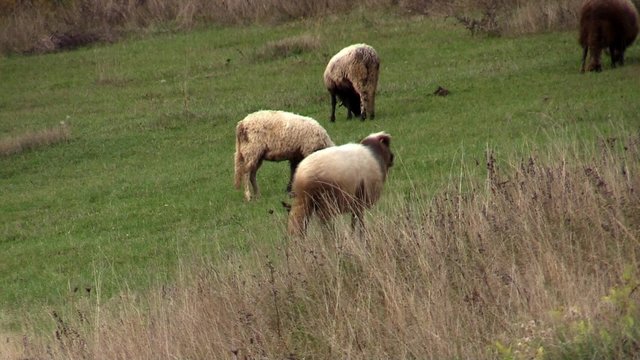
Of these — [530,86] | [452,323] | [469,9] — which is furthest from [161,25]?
[452,323]

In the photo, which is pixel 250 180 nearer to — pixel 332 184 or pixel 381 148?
pixel 381 148

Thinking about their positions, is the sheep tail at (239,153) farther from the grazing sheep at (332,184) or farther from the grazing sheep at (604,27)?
the grazing sheep at (604,27)

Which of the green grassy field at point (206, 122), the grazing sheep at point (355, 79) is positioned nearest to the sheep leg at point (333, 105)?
the grazing sheep at point (355, 79)

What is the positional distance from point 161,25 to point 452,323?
1213 inches

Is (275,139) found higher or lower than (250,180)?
higher

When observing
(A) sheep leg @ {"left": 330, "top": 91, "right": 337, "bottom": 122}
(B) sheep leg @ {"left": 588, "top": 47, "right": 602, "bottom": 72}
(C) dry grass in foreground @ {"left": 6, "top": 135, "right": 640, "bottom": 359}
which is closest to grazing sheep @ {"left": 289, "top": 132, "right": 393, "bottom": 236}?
(C) dry grass in foreground @ {"left": 6, "top": 135, "right": 640, "bottom": 359}

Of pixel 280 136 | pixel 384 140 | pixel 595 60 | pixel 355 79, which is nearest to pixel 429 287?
pixel 384 140

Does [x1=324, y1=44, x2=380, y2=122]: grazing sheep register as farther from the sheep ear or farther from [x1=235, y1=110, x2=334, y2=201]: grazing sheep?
the sheep ear

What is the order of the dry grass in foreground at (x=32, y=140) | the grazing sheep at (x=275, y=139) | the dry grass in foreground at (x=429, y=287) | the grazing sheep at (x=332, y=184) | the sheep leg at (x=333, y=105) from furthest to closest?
the dry grass in foreground at (x=32, y=140) < the sheep leg at (x=333, y=105) < the grazing sheep at (x=275, y=139) < the grazing sheep at (x=332, y=184) < the dry grass in foreground at (x=429, y=287)

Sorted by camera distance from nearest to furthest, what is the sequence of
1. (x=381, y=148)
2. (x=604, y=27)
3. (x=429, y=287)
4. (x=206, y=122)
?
(x=429, y=287)
(x=381, y=148)
(x=604, y=27)
(x=206, y=122)

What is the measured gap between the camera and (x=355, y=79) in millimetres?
22125

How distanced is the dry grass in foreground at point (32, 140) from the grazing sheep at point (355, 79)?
230 inches

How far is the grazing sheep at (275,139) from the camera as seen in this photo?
16688 millimetres

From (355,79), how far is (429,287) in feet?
46.8
